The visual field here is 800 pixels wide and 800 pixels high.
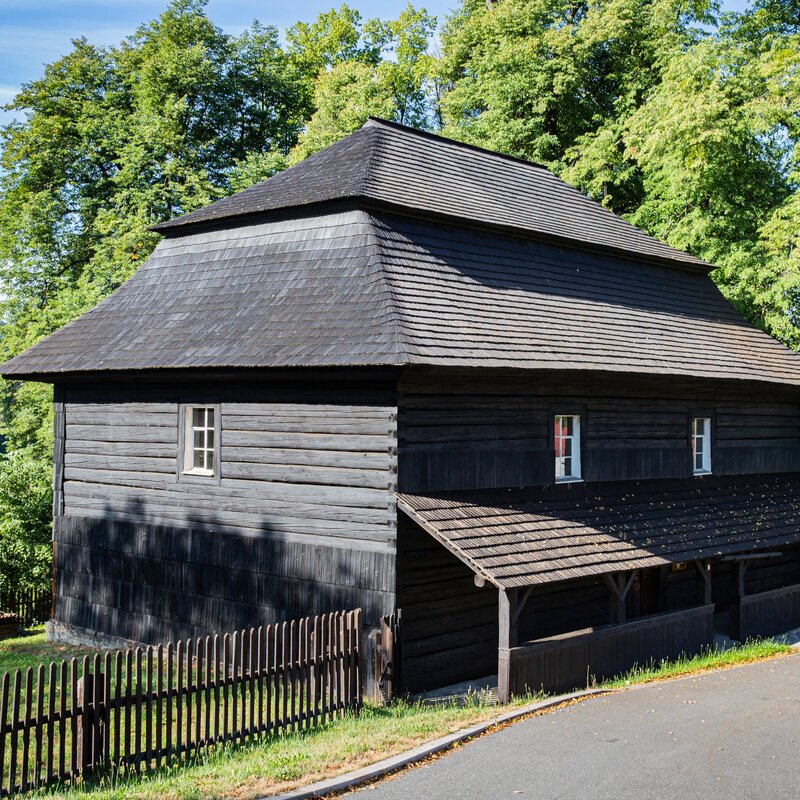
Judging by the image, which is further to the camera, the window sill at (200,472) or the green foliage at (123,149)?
the green foliage at (123,149)

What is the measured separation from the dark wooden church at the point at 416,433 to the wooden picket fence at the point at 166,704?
164cm

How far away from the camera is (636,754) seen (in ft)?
31.2

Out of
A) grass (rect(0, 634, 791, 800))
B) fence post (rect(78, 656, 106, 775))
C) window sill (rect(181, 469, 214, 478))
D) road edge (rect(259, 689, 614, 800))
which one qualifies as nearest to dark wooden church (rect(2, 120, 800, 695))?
window sill (rect(181, 469, 214, 478))

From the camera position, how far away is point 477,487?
13852 millimetres

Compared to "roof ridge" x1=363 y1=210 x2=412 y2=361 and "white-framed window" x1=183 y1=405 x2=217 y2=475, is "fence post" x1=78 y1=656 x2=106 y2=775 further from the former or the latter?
"white-framed window" x1=183 y1=405 x2=217 y2=475

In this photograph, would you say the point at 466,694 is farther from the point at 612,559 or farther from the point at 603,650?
the point at 612,559

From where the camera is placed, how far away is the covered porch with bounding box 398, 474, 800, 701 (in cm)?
1214

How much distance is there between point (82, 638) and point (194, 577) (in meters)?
3.36

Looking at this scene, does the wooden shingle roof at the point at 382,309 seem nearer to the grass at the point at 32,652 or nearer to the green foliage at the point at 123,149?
the grass at the point at 32,652

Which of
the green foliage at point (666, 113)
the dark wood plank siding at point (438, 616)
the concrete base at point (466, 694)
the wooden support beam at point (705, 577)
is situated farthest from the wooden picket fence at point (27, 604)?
the green foliage at point (666, 113)

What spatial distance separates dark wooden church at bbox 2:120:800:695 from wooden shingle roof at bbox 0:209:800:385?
6 centimetres

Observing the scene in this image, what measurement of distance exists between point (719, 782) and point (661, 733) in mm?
1554

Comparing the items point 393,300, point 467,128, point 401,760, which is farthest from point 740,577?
point 467,128

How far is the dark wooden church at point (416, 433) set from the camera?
1301cm
